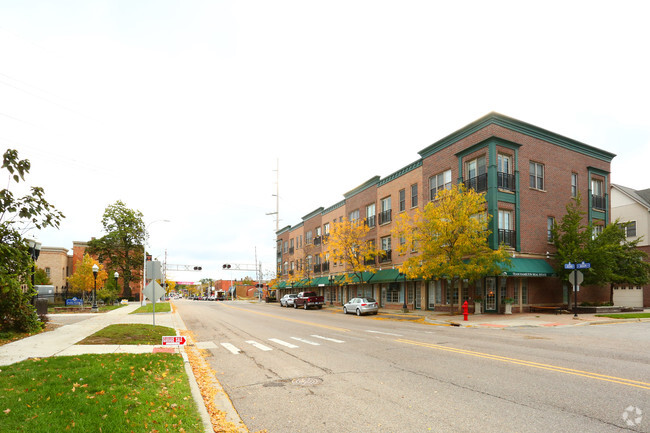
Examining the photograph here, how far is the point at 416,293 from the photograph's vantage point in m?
35.0

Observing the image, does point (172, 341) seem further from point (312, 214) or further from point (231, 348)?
point (312, 214)

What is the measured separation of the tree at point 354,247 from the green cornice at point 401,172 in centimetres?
474

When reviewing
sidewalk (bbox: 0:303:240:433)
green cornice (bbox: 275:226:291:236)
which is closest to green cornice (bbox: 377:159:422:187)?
sidewalk (bbox: 0:303:240:433)

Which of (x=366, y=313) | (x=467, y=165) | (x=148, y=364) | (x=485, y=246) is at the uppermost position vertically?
(x=467, y=165)

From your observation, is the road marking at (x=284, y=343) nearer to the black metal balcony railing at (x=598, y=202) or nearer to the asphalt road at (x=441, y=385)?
the asphalt road at (x=441, y=385)

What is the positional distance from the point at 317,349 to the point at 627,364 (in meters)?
8.35

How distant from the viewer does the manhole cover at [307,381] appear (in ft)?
28.2

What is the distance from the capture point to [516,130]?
29750mm

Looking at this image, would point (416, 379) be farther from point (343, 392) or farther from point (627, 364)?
point (627, 364)

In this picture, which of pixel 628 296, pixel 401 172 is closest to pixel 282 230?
pixel 401 172

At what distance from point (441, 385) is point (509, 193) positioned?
77.2 feet

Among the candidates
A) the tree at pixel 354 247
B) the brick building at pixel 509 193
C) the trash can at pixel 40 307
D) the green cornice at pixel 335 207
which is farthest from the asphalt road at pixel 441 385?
the green cornice at pixel 335 207

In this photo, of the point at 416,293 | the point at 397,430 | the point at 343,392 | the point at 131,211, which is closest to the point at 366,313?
the point at 416,293

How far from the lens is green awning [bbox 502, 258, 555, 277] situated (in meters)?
26.5
